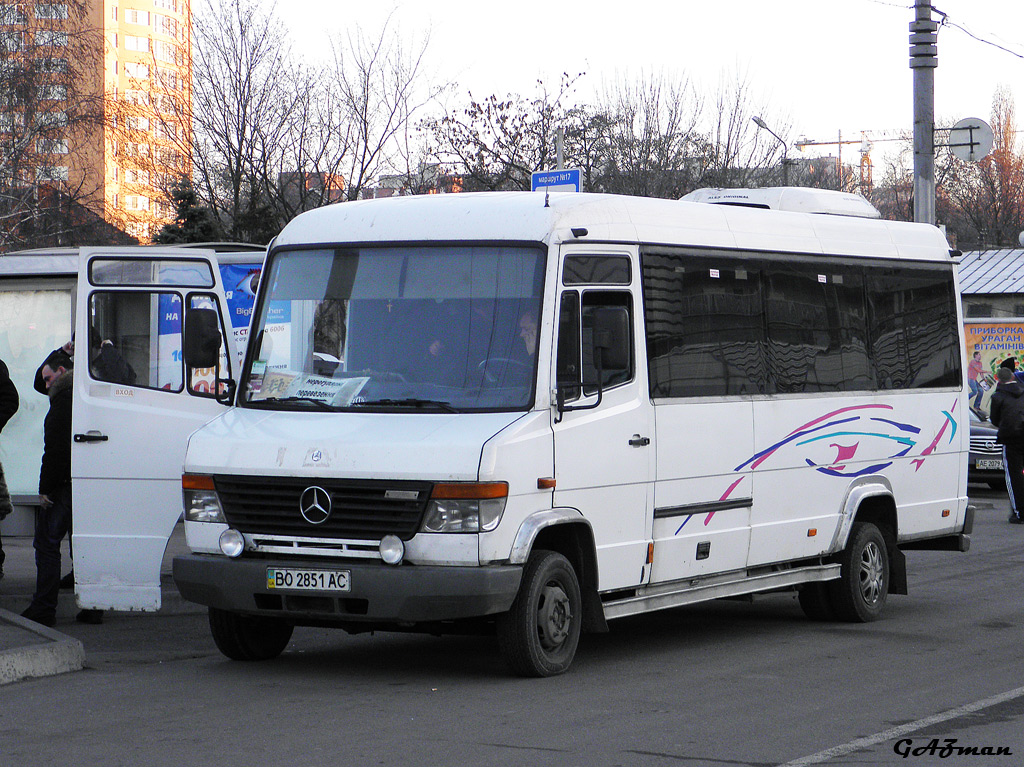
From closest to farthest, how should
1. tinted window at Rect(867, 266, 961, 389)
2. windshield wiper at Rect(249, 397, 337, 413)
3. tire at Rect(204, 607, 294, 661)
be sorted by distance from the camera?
windshield wiper at Rect(249, 397, 337, 413), tire at Rect(204, 607, 294, 661), tinted window at Rect(867, 266, 961, 389)

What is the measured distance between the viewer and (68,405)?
33.9 ft

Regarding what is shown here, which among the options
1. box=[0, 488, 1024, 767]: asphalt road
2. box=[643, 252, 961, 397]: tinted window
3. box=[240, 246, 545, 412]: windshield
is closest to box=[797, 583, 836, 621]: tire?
box=[0, 488, 1024, 767]: asphalt road

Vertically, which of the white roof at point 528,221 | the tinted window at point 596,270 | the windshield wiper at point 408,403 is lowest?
the windshield wiper at point 408,403

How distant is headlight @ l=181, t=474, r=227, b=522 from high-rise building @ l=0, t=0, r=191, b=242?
21.7 metres

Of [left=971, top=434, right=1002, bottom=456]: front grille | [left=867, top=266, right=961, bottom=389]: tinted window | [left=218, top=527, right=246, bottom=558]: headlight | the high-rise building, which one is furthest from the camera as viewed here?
the high-rise building

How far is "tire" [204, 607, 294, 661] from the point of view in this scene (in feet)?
28.6

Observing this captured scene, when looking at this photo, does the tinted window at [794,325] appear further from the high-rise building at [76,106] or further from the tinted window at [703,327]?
the high-rise building at [76,106]

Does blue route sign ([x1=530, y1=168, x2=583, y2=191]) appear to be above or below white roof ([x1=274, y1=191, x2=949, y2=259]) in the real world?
above

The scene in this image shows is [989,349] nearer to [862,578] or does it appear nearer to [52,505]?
[862,578]

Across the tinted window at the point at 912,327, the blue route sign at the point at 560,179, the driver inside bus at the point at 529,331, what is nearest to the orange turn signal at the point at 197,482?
the driver inside bus at the point at 529,331

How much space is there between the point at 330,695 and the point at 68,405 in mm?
3642

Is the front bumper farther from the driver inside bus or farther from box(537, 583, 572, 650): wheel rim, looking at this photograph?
the driver inside bus
